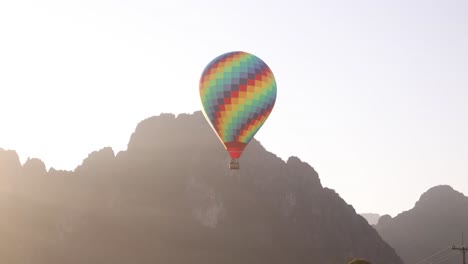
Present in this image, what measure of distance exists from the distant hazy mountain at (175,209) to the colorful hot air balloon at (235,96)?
84.2 metres

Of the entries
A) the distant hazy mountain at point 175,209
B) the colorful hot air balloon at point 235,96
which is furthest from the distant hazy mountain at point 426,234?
the colorful hot air balloon at point 235,96

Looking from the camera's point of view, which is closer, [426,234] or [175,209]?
[175,209]

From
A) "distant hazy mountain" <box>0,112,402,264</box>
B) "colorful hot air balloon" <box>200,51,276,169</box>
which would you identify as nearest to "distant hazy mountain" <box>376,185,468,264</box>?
"distant hazy mountain" <box>0,112,402,264</box>

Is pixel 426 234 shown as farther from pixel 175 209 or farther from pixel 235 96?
pixel 235 96

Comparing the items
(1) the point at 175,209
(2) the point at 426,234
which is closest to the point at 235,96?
(1) the point at 175,209

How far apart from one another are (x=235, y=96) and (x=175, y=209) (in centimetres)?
9448

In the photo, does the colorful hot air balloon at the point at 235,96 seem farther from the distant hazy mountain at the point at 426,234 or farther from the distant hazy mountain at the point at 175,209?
the distant hazy mountain at the point at 426,234

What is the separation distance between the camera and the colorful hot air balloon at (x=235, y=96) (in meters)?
40.9

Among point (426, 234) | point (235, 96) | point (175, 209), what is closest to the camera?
point (235, 96)

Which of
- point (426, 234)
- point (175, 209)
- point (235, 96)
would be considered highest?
point (175, 209)

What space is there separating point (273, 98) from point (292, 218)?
100015 millimetres

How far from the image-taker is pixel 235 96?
4125 centimetres

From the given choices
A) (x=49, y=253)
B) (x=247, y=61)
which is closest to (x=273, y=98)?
(x=247, y=61)

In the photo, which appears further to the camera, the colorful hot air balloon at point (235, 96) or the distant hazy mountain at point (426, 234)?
the distant hazy mountain at point (426, 234)
